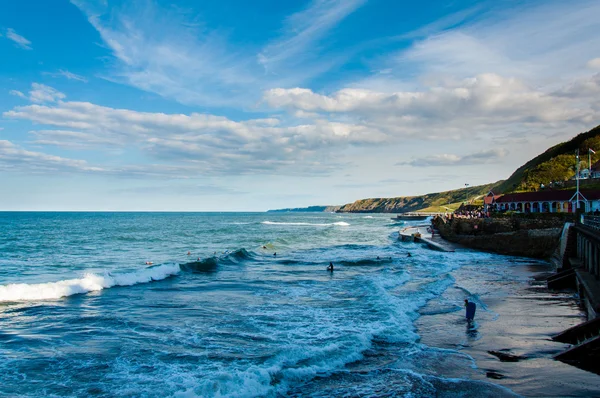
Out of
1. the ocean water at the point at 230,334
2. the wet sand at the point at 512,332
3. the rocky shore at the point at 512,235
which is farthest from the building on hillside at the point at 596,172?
the wet sand at the point at 512,332

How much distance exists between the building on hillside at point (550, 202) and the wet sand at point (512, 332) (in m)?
29.1

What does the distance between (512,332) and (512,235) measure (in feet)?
103

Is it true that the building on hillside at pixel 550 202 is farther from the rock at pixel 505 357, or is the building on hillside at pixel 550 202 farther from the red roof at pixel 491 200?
the rock at pixel 505 357

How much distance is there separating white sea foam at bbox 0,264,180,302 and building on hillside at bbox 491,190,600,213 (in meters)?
44.6

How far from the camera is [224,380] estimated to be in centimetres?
1104

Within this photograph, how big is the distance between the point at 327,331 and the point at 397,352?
3.17 metres

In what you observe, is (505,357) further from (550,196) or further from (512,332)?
(550,196)

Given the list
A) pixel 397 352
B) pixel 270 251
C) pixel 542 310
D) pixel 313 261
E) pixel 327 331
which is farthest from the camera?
pixel 270 251

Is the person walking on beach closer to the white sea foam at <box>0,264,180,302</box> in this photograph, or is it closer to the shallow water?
the shallow water

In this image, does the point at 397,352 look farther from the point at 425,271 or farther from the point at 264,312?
the point at 425,271

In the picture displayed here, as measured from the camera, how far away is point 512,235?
42.9 metres

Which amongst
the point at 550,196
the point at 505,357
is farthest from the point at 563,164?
the point at 505,357

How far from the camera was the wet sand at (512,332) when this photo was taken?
10617mm

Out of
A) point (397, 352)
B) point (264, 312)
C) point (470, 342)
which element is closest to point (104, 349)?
point (264, 312)
